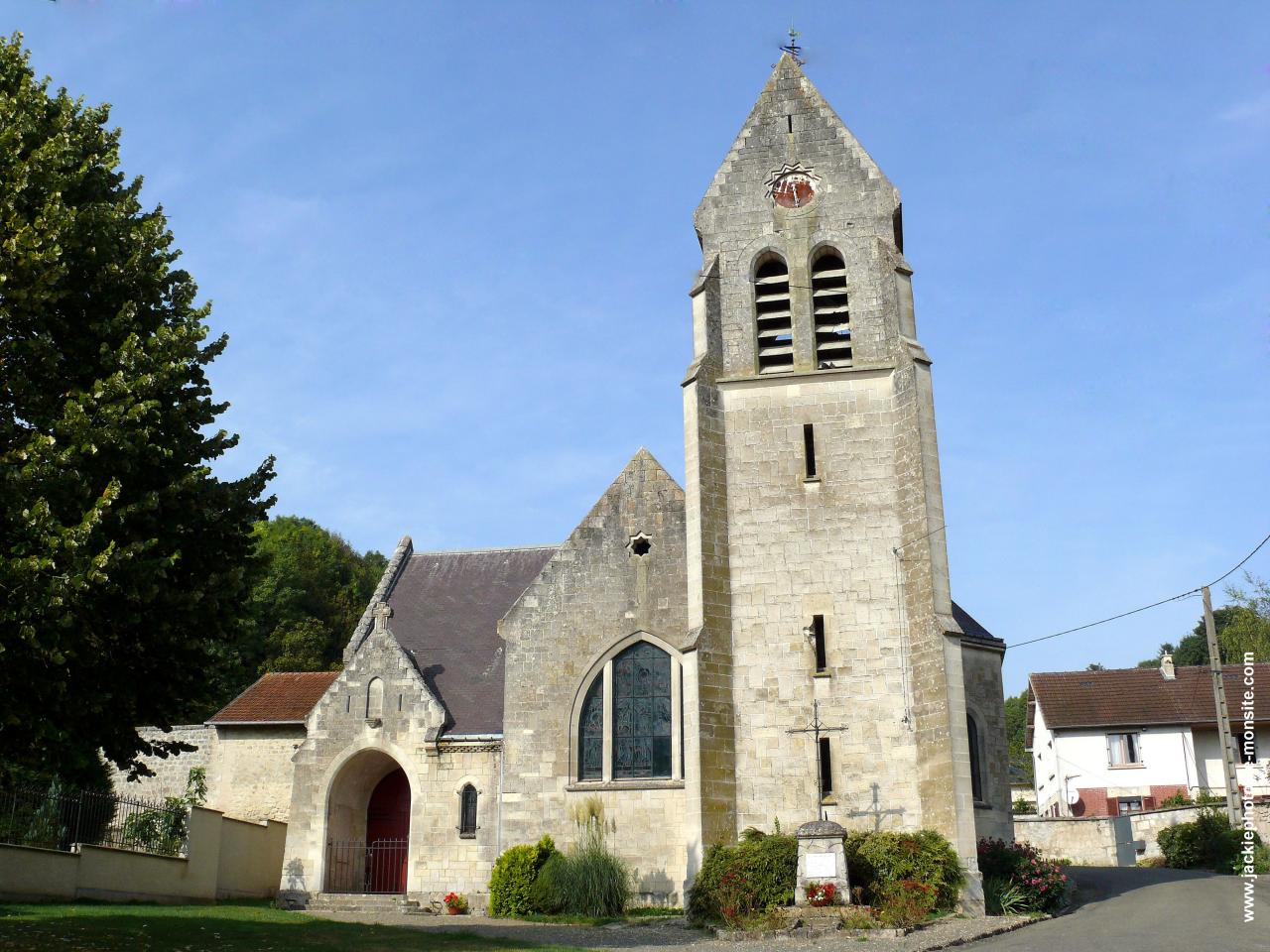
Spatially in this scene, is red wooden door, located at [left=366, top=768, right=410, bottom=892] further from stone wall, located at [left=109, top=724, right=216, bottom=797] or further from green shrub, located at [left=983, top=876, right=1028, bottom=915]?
green shrub, located at [left=983, top=876, right=1028, bottom=915]

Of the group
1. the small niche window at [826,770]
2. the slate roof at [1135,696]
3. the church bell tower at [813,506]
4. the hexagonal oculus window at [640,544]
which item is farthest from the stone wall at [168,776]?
the slate roof at [1135,696]

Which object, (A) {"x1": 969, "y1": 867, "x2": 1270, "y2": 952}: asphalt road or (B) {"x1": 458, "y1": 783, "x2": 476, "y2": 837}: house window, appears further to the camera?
(B) {"x1": 458, "y1": 783, "x2": 476, "y2": 837}: house window

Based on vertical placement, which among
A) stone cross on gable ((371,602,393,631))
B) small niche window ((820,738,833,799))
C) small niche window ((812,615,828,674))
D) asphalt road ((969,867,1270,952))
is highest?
stone cross on gable ((371,602,393,631))

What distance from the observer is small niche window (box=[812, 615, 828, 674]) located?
65.4 feet

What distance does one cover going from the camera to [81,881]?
60.7ft

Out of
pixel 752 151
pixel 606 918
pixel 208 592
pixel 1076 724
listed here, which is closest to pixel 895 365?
pixel 752 151

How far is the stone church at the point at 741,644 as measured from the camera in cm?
1931

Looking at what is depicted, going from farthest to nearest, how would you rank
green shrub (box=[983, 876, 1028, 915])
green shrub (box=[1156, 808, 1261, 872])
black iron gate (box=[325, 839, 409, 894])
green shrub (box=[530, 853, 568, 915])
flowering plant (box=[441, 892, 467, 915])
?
green shrub (box=[1156, 808, 1261, 872]) < black iron gate (box=[325, 839, 409, 894]) < flowering plant (box=[441, 892, 467, 915]) < green shrub (box=[530, 853, 568, 915]) < green shrub (box=[983, 876, 1028, 915])

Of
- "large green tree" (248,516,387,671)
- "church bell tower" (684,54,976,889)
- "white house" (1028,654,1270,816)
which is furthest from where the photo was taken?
"large green tree" (248,516,387,671)

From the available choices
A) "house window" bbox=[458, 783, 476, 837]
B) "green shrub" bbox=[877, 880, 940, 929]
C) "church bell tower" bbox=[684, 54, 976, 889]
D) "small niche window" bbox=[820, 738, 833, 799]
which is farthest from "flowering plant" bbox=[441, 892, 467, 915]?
"green shrub" bbox=[877, 880, 940, 929]

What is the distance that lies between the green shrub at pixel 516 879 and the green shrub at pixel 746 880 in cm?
366

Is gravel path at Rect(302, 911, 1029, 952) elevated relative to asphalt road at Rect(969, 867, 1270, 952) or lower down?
lower down

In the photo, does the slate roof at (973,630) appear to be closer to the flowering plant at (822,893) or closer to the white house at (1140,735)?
the flowering plant at (822,893)

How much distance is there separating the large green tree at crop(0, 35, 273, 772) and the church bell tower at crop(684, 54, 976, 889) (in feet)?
29.9
